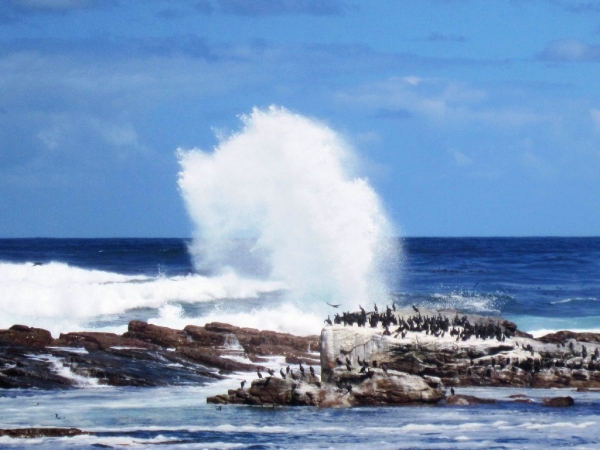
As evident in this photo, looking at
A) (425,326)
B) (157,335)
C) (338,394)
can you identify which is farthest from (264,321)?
(338,394)

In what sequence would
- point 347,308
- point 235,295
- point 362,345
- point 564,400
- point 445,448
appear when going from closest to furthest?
point 445,448 < point 564,400 < point 362,345 < point 347,308 < point 235,295

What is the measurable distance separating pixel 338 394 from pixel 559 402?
17.7ft

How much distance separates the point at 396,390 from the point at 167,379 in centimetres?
740

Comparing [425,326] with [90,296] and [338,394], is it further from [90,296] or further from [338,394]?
[90,296]

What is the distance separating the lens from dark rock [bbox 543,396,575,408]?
2620 centimetres

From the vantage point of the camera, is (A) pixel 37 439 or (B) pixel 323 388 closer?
(A) pixel 37 439

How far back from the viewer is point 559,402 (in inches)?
1034

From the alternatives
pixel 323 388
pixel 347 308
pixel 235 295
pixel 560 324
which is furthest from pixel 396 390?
pixel 235 295

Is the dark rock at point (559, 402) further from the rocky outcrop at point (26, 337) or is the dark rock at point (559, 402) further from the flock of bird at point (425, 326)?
the rocky outcrop at point (26, 337)

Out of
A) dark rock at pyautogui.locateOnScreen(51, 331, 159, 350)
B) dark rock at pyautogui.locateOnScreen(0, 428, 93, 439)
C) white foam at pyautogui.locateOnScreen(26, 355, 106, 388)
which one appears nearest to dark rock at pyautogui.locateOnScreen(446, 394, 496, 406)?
dark rock at pyautogui.locateOnScreen(0, 428, 93, 439)

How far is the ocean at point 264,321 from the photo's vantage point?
73.8 feet

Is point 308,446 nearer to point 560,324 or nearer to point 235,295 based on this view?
point 560,324

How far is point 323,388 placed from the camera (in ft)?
89.1

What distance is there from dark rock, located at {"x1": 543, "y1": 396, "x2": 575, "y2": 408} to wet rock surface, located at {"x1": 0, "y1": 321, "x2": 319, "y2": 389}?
10.1 meters
